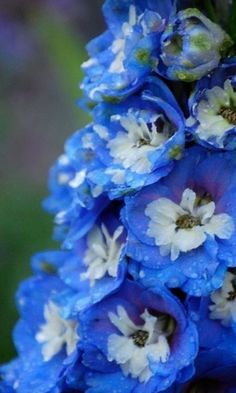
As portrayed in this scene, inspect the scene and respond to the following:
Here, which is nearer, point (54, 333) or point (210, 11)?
point (210, 11)

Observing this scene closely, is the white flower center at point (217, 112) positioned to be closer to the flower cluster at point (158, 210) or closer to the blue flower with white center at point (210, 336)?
the flower cluster at point (158, 210)

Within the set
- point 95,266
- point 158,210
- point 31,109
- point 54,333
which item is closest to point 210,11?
point 158,210

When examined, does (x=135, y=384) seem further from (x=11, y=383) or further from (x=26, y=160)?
(x=26, y=160)

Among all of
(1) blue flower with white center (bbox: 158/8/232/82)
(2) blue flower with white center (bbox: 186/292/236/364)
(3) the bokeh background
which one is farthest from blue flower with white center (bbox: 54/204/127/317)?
(3) the bokeh background

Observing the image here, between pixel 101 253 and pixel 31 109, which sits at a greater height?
pixel 101 253

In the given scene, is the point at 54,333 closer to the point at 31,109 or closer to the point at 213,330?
the point at 213,330
